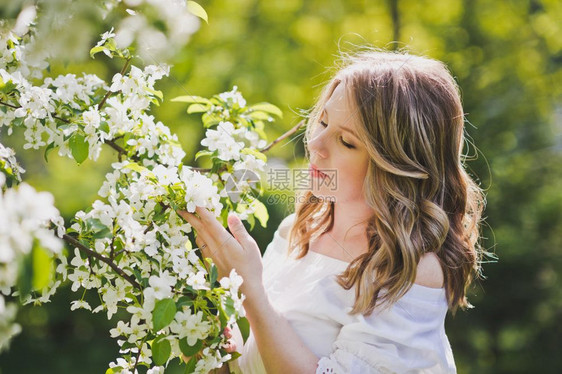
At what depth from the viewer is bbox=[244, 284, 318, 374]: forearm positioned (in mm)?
1698

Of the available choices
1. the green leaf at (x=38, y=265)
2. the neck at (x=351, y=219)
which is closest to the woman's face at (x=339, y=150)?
the neck at (x=351, y=219)

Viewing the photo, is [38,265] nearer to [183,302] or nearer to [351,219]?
[183,302]

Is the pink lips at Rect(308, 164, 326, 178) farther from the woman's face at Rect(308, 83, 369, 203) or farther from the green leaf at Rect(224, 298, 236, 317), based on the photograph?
the green leaf at Rect(224, 298, 236, 317)

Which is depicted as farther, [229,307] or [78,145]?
[78,145]

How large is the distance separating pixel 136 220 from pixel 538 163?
5525mm

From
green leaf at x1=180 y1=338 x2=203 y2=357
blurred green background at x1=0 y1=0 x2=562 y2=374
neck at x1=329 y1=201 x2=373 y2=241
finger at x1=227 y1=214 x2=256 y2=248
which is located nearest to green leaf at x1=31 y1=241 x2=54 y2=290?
green leaf at x1=180 y1=338 x2=203 y2=357

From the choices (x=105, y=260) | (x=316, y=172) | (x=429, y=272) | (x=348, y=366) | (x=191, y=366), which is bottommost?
(x=348, y=366)

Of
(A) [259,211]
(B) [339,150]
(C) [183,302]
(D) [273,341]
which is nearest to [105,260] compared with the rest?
(C) [183,302]

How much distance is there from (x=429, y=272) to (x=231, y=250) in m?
0.61

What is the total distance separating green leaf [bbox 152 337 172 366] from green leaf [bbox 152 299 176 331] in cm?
15

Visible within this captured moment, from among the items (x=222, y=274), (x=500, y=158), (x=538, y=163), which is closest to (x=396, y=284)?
(x=222, y=274)

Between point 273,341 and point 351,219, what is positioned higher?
point 351,219

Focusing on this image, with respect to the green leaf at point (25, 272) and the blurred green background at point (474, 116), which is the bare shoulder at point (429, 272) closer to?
the green leaf at point (25, 272)

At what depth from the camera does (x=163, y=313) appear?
131cm
